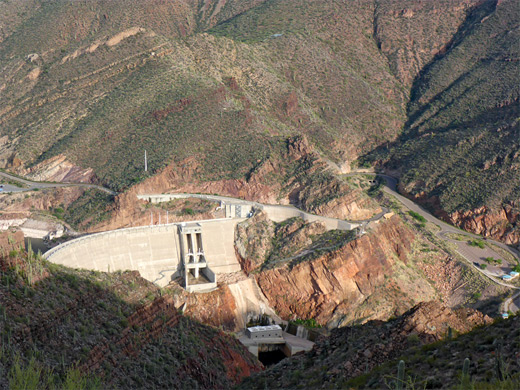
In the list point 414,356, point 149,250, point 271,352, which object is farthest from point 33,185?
point 414,356

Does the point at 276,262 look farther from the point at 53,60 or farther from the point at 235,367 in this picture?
the point at 53,60

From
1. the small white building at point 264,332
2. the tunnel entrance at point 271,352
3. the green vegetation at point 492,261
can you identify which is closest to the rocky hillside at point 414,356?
the tunnel entrance at point 271,352

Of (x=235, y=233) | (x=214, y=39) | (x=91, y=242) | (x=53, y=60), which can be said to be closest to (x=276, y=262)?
(x=235, y=233)

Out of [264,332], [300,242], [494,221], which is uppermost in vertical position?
[300,242]

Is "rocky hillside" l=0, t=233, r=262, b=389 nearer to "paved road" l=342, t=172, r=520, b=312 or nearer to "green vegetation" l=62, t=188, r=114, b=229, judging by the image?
"green vegetation" l=62, t=188, r=114, b=229

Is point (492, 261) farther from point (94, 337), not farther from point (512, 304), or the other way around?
point (94, 337)

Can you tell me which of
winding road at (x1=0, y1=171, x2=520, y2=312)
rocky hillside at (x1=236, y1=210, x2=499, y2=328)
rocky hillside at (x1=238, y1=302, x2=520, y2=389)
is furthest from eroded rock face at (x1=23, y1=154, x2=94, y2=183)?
rocky hillside at (x1=238, y1=302, x2=520, y2=389)
